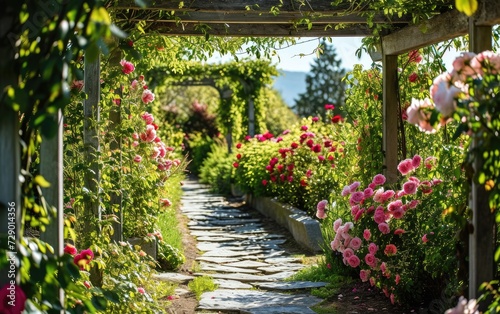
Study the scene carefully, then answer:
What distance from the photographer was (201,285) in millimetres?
6207

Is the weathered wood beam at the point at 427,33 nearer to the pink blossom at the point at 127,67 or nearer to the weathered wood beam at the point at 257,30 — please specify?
the weathered wood beam at the point at 257,30

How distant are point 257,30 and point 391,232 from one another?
6.30ft

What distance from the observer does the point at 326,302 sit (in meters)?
5.63

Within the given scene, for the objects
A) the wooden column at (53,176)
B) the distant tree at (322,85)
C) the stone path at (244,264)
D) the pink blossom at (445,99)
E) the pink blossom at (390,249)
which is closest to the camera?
the pink blossom at (445,99)

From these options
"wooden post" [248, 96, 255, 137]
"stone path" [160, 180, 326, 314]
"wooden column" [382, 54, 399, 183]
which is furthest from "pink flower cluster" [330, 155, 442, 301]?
"wooden post" [248, 96, 255, 137]

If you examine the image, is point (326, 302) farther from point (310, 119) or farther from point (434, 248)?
point (310, 119)

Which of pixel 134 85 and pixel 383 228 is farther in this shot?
pixel 134 85

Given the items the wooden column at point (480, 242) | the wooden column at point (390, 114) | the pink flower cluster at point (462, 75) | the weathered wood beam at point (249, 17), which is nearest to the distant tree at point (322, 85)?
the wooden column at point (390, 114)

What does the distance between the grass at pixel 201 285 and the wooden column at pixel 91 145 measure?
144cm

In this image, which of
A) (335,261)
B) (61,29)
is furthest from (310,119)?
(61,29)

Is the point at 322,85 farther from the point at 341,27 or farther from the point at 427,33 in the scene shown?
the point at 427,33

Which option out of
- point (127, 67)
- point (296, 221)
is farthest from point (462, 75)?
point (296, 221)

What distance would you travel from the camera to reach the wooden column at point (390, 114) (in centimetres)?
599

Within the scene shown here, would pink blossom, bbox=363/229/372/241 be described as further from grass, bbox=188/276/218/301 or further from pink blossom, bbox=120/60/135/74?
pink blossom, bbox=120/60/135/74
